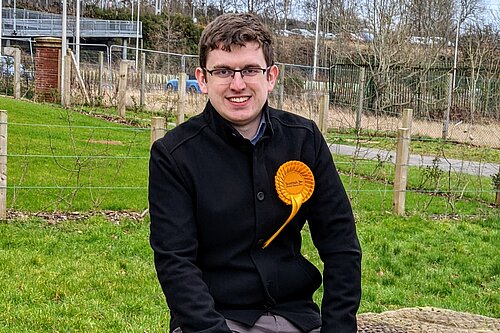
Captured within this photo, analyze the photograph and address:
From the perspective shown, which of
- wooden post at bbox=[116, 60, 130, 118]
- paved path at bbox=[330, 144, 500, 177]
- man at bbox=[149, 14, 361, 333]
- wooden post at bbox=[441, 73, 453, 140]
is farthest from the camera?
wooden post at bbox=[441, 73, 453, 140]

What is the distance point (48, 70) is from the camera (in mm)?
24469

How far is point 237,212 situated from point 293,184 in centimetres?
23

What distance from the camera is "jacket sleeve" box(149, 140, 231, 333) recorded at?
2500 millimetres

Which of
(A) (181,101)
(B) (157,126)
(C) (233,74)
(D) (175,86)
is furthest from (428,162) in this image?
(C) (233,74)

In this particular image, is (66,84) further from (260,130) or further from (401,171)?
(260,130)

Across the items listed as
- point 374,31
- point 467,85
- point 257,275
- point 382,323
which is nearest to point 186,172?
point 257,275

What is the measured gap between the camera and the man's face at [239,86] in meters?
2.62

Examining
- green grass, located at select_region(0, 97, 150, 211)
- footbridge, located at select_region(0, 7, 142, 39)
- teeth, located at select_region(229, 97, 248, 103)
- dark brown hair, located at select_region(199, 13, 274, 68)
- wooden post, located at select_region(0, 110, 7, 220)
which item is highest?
footbridge, located at select_region(0, 7, 142, 39)

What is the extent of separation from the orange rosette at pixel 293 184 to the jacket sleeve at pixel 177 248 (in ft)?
0.94

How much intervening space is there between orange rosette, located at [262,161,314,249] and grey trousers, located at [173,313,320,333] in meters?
0.25

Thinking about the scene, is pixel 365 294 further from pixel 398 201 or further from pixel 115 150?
pixel 115 150

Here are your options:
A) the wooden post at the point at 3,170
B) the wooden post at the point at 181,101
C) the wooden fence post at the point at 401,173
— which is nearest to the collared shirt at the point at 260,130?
the wooden post at the point at 3,170

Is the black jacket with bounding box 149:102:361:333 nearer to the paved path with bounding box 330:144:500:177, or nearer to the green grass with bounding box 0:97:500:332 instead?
the green grass with bounding box 0:97:500:332

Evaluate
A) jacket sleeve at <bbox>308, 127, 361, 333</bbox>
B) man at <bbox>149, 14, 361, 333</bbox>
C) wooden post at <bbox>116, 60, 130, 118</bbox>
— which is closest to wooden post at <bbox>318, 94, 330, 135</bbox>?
jacket sleeve at <bbox>308, 127, 361, 333</bbox>
